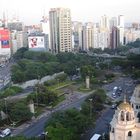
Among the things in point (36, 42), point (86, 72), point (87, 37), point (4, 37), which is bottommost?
point (86, 72)

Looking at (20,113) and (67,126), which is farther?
(20,113)

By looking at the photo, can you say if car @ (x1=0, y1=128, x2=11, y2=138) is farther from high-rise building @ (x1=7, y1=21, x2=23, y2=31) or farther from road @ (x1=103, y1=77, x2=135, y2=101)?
high-rise building @ (x1=7, y1=21, x2=23, y2=31)

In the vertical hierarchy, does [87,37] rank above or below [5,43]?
above

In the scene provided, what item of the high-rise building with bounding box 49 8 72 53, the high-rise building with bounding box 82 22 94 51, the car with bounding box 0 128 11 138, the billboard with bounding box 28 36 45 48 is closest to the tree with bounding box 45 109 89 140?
the car with bounding box 0 128 11 138

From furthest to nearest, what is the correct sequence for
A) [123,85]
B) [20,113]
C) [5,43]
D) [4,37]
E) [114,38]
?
[114,38] < [5,43] < [4,37] < [123,85] < [20,113]

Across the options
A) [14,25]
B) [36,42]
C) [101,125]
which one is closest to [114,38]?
[36,42]

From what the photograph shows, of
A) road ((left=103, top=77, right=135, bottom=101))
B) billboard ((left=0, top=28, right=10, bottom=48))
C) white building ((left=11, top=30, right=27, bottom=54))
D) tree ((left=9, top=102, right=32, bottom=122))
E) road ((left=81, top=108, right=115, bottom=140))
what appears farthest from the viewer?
white building ((left=11, top=30, right=27, bottom=54))

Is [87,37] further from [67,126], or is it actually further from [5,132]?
[67,126]
